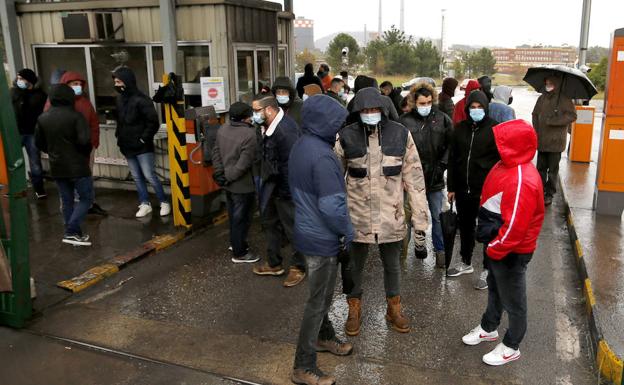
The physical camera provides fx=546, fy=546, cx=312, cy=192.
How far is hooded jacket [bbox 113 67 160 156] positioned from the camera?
23.5 ft

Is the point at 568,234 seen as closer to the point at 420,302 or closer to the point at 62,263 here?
the point at 420,302

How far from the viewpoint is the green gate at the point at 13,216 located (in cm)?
441

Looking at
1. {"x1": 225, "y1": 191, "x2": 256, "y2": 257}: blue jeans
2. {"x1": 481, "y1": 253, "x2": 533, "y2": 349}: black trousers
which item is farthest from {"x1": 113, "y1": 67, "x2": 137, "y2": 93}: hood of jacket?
{"x1": 481, "y1": 253, "x2": 533, "y2": 349}: black trousers

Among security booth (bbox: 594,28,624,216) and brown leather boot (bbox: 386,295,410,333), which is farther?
security booth (bbox: 594,28,624,216)

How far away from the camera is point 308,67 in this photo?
10.2 meters

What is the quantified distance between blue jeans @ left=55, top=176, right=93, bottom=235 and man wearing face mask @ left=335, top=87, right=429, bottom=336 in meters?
3.72

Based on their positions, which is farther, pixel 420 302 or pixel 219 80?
pixel 219 80

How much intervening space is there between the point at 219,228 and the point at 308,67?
418 cm

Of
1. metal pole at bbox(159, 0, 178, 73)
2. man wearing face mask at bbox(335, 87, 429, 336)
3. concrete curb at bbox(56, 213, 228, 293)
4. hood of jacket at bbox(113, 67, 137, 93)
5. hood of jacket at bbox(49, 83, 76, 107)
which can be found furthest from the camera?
metal pole at bbox(159, 0, 178, 73)

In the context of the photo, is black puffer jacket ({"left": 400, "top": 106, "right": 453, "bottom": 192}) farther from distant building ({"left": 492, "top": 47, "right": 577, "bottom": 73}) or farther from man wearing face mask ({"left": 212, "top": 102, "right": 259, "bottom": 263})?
distant building ({"left": 492, "top": 47, "right": 577, "bottom": 73})

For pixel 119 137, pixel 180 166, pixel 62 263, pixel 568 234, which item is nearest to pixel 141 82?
pixel 119 137

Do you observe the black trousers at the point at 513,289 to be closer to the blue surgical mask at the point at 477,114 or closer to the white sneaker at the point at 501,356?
the white sneaker at the point at 501,356

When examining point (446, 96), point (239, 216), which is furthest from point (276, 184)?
point (446, 96)

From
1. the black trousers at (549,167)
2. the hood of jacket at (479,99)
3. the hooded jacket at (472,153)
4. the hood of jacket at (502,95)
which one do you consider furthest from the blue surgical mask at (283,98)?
the black trousers at (549,167)
